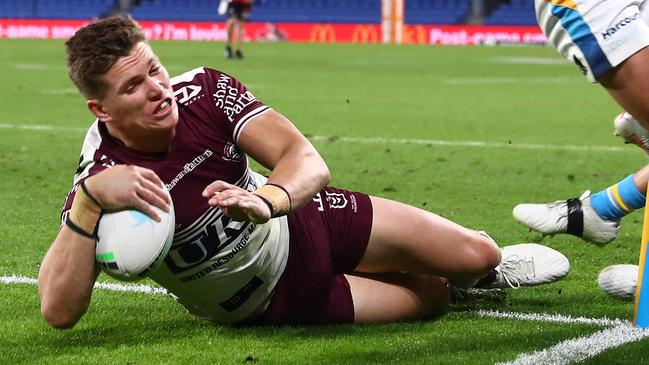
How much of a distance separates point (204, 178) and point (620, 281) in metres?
1.66

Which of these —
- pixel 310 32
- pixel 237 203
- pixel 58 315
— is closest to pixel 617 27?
pixel 237 203

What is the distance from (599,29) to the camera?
383cm

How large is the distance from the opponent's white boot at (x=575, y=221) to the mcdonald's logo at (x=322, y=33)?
28.2 meters

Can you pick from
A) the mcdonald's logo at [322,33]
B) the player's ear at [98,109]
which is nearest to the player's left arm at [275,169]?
the player's ear at [98,109]

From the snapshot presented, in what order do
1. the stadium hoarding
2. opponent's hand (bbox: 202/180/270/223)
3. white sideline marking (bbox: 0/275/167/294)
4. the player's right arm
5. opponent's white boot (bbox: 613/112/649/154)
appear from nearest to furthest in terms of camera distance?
1. opponent's hand (bbox: 202/180/270/223)
2. the player's right arm
3. white sideline marking (bbox: 0/275/167/294)
4. opponent's white boot (bbox: 613/112/649/154)
5. the stadium hoarding

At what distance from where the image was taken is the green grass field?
12.7ft

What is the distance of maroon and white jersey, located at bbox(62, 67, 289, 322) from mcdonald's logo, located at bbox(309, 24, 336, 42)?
2953 centimetres

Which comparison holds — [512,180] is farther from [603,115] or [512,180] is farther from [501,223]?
[603,115]

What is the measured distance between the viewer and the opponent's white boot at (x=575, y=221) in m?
5.16

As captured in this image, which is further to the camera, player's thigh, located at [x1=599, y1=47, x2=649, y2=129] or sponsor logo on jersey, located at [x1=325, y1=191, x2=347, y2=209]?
sponsor logo on jersey, located at [x1=325, y1=191, x2=347, y2=209]

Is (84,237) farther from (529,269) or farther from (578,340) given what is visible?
(529,269)

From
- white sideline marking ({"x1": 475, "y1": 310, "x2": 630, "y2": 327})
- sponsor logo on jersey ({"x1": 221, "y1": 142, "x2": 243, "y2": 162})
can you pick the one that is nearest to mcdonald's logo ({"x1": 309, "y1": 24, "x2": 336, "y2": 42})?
white sideline marking ({"x1": 475, "y1": 310, "x2": 630, "y2": 327})

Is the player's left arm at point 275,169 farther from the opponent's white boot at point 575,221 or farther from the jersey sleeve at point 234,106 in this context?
the opponent's white boot at point 575,221

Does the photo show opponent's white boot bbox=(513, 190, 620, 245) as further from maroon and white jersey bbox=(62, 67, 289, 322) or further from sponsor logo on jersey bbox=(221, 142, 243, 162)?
sponsor logo on jersey bbox=(221, 142, 243, 162)
